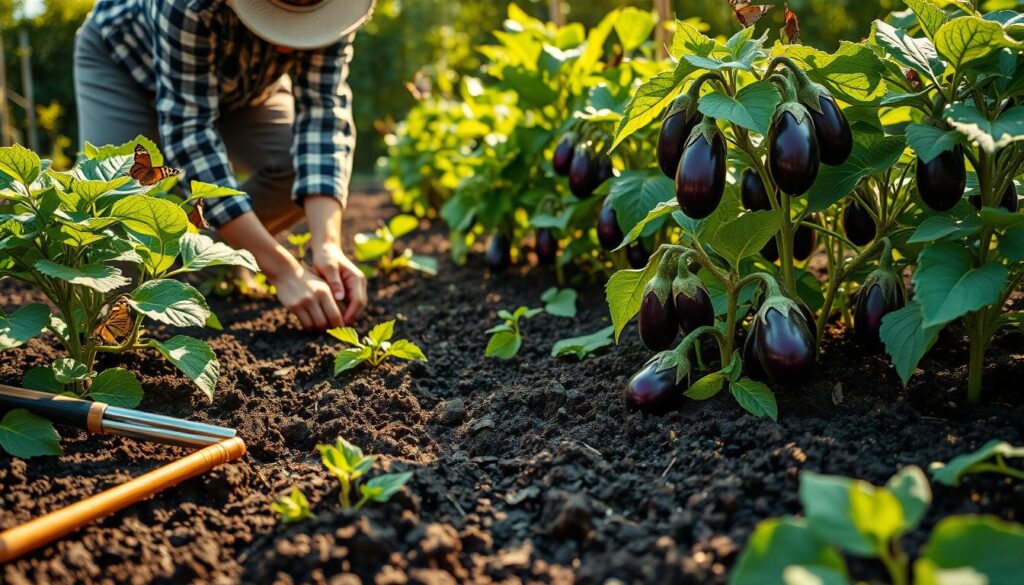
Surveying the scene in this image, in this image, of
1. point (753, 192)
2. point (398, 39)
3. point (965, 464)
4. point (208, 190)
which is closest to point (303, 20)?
point (208, 190)

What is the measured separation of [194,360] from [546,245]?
1.50 metres

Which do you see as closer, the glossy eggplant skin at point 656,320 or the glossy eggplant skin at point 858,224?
the glossy eggplant skin at point 656,320

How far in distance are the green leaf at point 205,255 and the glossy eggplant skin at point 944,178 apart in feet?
4.06

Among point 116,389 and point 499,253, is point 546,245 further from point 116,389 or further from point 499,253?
point 116,389

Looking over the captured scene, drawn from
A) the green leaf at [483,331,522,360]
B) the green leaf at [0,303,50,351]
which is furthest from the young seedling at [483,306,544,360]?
the green leaf at [0,303,50,351]

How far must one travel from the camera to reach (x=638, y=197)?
2.20 metres

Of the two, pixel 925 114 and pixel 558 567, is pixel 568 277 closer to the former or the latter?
pixel 925 114

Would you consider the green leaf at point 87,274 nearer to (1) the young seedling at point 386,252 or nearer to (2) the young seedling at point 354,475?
(2) the young seedling at point 354,475

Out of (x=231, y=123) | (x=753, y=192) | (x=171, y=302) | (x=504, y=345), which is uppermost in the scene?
(x=231, y=123)

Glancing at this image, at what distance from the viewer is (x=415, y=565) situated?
1.22m

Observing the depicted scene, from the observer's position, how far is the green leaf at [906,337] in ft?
Result: 4.57

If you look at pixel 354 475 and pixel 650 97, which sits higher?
pixel 650 97

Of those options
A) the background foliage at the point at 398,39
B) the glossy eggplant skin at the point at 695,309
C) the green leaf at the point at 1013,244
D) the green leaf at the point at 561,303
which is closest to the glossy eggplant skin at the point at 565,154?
the green leaf at the point at 561,303

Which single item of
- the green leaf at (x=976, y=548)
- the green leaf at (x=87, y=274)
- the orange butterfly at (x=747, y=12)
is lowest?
the green leaf at (x=976, y=548)
